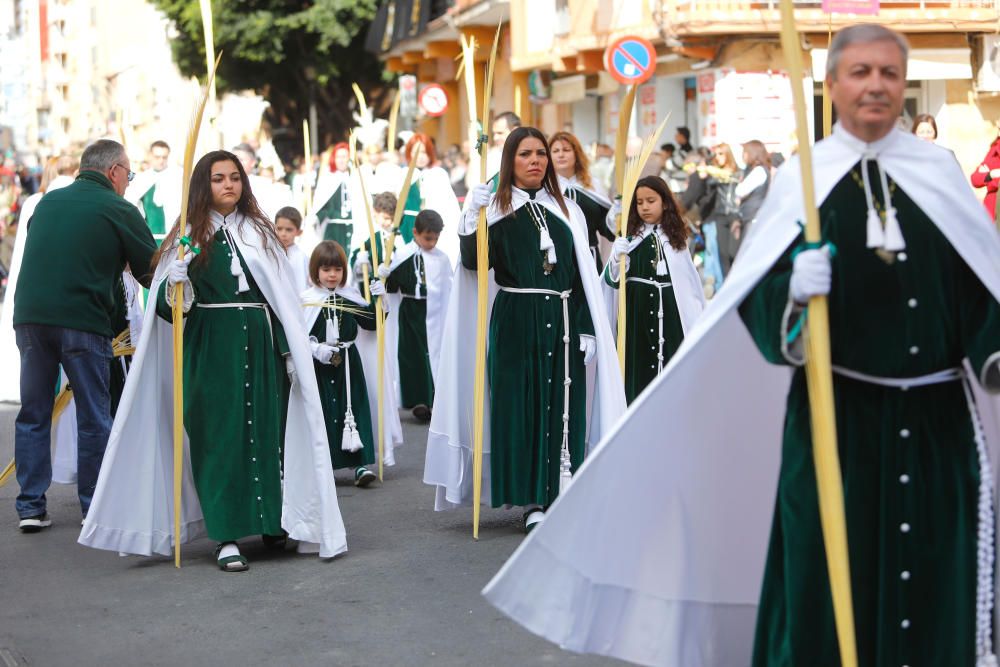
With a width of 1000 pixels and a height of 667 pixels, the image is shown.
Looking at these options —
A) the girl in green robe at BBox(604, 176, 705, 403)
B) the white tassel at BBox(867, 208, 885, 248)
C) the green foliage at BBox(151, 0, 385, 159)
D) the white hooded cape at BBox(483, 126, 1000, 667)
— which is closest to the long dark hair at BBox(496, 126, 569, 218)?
the girl in green robe at BBox(604, 176, 705, 403)

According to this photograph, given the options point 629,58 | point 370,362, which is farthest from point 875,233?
point 629,58

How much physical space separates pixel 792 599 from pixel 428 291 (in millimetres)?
8509

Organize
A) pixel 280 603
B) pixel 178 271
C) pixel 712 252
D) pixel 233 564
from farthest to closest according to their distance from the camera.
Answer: pixel 712 252 < pixel 233 564 < pixel 178 271 < pixel 280 603

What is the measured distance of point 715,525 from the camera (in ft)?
15.6

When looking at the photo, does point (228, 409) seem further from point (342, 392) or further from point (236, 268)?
point (342, 392)

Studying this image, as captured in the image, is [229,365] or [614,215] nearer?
[229,365]

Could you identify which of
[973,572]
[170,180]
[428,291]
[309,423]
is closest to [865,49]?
[973,572]

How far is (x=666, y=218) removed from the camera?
9.60 meters

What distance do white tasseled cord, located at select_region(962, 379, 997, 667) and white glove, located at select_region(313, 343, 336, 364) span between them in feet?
19.5

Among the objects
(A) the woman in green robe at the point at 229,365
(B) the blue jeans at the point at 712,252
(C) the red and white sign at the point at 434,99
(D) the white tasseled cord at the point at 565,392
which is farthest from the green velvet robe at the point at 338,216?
(A) the woman in green robe at the point at 229,365

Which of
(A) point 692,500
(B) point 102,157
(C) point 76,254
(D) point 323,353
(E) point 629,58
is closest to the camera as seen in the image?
(A) point 692,500

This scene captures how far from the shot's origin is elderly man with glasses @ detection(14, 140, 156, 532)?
27.4 ft

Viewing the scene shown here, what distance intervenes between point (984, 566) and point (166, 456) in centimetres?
444

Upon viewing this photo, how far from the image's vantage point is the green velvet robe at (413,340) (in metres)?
12.9
